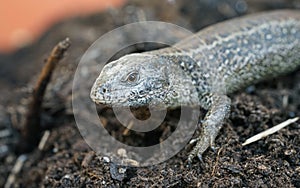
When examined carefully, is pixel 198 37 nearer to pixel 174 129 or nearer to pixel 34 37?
pixel 174 129

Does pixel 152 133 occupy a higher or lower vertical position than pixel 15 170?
higher

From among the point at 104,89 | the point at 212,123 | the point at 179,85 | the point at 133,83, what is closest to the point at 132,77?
the point at 133,83

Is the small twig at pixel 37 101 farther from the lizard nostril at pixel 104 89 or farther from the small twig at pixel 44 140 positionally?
the lizard nostril at pixel 104 89

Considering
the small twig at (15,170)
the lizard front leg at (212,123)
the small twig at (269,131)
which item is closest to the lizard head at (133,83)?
the lizard front leg at (212,123)

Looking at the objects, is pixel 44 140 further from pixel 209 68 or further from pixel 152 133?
pixel 209 68

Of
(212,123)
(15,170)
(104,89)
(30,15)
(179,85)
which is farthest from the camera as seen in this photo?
(30,15)

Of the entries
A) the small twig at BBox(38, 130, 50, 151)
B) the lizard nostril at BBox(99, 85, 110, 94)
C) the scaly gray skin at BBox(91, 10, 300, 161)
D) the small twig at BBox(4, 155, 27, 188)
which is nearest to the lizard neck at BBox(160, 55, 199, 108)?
the scaly gray skin at BBox(91, 10, 300, 161)
